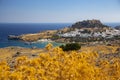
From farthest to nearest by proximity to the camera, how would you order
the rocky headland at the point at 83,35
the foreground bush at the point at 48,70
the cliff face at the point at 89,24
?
1. the cliff face at the point at 89,24
2. the rocky headland at the point at 83,35
3. the foreground bush at the point at 48,70

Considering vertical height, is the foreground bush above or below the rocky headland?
above

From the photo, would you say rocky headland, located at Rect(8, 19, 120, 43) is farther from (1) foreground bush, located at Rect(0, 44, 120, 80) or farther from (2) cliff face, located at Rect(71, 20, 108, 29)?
(1) foreground bush, located at Rect(0, 44, 120, 80)

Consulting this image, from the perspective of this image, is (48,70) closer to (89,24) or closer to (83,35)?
(83,35)

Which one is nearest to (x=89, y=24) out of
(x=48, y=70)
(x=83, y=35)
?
(x=83, y=35)

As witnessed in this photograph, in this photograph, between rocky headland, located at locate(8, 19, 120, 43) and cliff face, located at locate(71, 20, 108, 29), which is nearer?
rocky headland, located at locate(8, 19, 120, 43)

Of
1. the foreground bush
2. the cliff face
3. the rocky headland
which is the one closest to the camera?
the foreground bush

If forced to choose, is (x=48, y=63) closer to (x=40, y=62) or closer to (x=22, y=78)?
(x=40, y=62)

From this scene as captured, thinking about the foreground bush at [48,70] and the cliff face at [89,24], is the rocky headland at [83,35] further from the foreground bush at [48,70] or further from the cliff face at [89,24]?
the foreground bush at [48,70]

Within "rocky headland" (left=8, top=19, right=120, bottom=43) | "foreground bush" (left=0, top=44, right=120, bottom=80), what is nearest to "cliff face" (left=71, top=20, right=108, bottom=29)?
"rocky headland" (left=8, top=19, right=120, bottom=43)

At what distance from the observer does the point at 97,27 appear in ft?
525

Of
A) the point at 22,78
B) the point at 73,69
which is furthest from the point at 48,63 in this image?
the point at 22,78

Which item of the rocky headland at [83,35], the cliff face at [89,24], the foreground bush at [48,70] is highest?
the foreground bush at [48,70]

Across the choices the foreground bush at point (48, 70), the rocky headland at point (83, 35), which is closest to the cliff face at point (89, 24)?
the rocky headland at point (83, 35)

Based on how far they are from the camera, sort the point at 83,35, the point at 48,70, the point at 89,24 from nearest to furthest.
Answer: the point at 48,70 → the point at 83,35 → the point at 89,24
